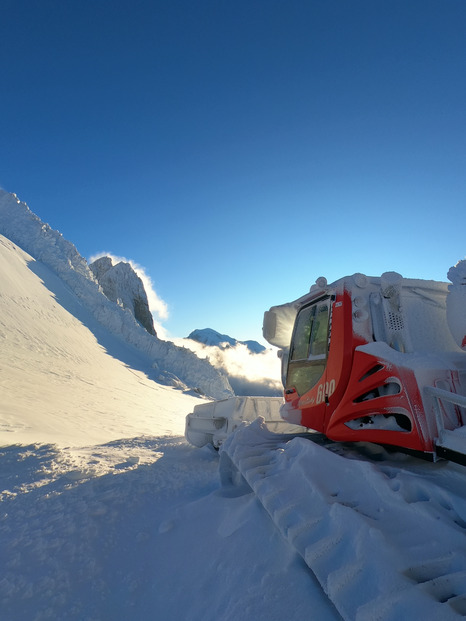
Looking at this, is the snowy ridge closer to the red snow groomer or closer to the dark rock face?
the dark rock face

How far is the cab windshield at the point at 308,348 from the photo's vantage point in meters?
3.54

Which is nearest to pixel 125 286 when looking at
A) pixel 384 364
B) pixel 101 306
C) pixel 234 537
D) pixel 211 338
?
pixel 101 306

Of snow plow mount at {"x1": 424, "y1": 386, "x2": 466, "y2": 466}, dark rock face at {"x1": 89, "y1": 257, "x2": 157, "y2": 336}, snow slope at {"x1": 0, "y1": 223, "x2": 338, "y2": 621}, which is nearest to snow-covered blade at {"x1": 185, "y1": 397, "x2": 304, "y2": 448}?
snow slope at {"x1": 0, "y1": 223, "x2": 338, "y2": 621}

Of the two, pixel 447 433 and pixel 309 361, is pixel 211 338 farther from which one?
pixel 447 433

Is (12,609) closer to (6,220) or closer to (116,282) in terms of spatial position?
(6,220)

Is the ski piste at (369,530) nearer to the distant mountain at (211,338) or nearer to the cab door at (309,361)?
the cab door at (309,361)

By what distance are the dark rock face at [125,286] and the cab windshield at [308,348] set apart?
139 ft

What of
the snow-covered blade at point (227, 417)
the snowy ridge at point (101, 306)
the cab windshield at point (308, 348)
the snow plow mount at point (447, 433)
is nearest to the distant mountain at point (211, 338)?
the snowy ridge at point (101, 306)

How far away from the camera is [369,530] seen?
1539 mm

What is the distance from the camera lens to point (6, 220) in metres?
28.9

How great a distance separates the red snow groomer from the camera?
237 cm

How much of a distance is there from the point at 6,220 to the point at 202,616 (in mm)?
35117

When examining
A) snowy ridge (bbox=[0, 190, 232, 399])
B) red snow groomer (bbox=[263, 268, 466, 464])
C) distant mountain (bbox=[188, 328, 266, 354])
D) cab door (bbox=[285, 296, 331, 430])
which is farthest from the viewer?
distant mountain (bbox=[188, 328, 266, 354])

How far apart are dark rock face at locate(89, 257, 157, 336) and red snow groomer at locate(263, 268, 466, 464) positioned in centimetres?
4283
